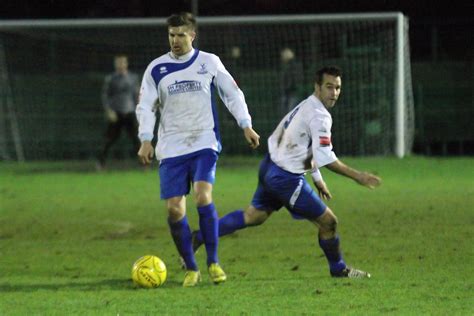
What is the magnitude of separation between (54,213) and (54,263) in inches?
162

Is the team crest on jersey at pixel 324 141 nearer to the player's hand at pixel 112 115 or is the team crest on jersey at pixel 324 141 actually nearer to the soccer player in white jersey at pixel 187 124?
the soccer player in white jersey at pixel 187 124

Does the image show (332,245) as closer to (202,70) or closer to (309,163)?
(309,163)

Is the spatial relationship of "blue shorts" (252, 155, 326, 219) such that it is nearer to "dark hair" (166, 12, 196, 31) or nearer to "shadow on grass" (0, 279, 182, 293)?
"shadow on grass" (0, 279, 182, 293)

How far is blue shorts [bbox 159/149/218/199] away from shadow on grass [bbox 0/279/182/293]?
0.75 m

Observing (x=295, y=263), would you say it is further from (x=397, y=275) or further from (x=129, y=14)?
(x=129, y=14)

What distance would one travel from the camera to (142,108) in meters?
8.24

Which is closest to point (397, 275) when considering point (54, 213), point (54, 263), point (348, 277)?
point (348, 277)

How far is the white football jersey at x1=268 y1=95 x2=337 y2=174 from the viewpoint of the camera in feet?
26.7

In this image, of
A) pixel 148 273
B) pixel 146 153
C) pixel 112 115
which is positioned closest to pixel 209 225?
pixel 148 273

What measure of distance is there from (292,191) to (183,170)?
0.91 m

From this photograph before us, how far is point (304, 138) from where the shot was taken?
8391 millimetres

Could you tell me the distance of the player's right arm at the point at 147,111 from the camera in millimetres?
8195

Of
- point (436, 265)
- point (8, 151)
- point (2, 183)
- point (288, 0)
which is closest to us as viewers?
point (436, 265)

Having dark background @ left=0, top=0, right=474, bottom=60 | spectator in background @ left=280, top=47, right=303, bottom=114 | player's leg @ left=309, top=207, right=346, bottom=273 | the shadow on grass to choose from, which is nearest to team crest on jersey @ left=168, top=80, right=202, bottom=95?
player's leg @ left=309, top=207, right=346, bottom=273
